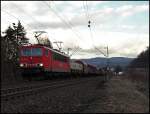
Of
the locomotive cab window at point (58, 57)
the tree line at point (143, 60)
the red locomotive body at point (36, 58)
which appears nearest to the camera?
the red locomotive body at point (36, 58)

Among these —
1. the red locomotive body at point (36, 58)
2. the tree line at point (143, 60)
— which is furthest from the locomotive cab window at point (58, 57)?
the tree line at point (143, 60)

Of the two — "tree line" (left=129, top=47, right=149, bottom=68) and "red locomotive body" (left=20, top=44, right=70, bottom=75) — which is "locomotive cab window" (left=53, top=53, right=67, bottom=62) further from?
"tree line" (left=129, top=47, right=149, bottom=68)

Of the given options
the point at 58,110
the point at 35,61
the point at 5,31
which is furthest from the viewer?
the point at 5,31

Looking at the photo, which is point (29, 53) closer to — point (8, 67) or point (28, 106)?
point (8, 67)

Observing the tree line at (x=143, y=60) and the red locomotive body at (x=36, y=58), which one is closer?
the red locomotive body at (x=36, y=58)

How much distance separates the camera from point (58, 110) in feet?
52.6

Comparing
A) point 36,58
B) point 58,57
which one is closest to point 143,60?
point 58,57

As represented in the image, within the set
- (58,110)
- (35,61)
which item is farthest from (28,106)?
(35,61)

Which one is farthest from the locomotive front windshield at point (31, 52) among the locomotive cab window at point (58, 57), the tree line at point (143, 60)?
the tree line at point (143, 60)

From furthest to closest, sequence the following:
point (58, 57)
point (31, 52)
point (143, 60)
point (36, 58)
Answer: point (143, 60)
point (58, 57)
point (31, 52)
point (36, 58)

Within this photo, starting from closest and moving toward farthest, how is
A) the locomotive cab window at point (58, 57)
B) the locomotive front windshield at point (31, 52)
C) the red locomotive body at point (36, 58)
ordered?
1. the red locomotive body at point (36, 58)
2. the locomotive front windshield at point (31, 52)
3. the locomotive cab window at point (58, 57)

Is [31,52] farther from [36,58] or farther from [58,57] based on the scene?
[58,57]

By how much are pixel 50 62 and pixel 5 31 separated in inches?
2628

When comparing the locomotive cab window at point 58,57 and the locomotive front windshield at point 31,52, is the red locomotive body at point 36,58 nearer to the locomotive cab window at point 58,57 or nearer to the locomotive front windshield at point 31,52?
the locomotive front windshield at point 31,52
